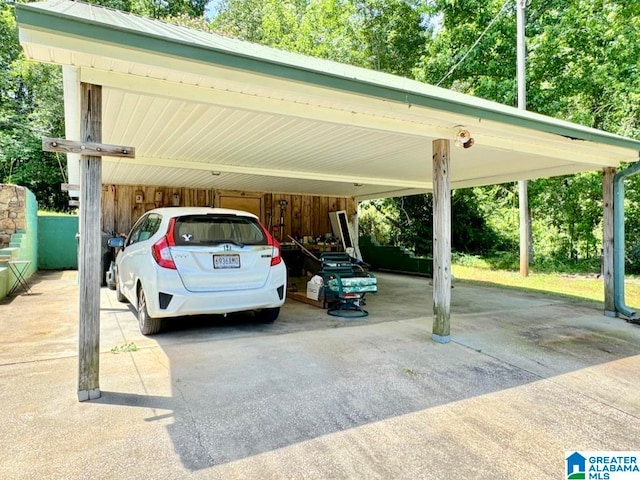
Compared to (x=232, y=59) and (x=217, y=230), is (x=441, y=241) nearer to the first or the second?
(x=217, y=230)

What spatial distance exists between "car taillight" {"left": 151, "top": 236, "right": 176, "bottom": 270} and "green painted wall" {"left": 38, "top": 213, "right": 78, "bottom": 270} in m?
8.53

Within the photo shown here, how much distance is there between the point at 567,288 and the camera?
9094 millimetres

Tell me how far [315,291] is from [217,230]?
2516 millimetres

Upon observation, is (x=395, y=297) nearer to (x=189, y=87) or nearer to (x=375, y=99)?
(x=375, y=99)

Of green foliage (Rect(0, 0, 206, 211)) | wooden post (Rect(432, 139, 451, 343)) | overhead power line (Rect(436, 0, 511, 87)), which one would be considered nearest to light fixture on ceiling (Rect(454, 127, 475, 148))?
wooden post (Rect(432, 139, 451, 343))

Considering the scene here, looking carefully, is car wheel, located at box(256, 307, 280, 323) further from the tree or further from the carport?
the tree

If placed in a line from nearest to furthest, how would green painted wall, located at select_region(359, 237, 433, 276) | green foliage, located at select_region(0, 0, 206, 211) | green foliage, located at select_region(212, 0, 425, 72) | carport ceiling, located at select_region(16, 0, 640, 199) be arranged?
carport ceiling, located at select_region(16, 0, 640, 199)
green painted wall, located at select_region(359, 237, 433, 276)
green foliage, located at select_region(0, 0, 206, 211)
green foliage, located at select_region(212, 0, 425, 72)

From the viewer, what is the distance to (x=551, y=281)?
1007 cm

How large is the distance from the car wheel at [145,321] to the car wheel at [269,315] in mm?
1310

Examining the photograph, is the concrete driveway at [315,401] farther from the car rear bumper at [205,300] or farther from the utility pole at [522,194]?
the utility pole at [522,194]

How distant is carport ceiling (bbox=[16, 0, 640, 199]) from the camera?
2.47 meters

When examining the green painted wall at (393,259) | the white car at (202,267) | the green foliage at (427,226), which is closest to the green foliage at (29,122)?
the green painted wall at (393,259)

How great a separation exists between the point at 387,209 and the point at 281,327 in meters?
12.0

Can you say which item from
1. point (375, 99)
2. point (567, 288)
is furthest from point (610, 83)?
point (375, 99)
